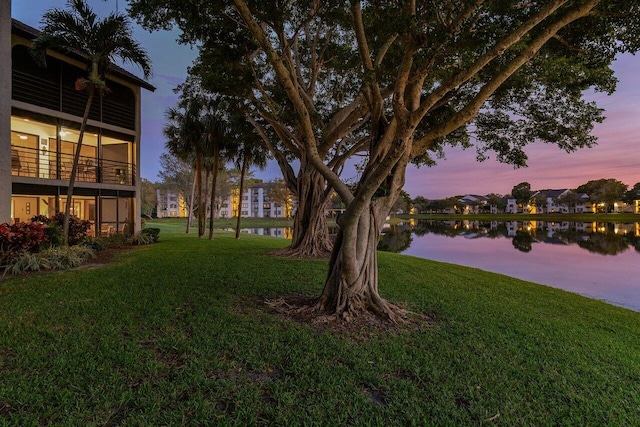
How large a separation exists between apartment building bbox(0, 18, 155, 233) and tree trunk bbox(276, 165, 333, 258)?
28.4 feet

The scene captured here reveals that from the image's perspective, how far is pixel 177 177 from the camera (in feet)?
125

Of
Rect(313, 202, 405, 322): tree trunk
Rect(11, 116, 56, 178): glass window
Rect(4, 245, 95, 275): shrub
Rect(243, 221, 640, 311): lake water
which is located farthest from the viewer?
Rect(11, 116, 56, 178): glass window

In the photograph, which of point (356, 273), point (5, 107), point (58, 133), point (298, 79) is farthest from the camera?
point (58, 133)

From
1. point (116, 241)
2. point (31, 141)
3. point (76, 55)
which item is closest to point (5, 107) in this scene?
point (76, 55)

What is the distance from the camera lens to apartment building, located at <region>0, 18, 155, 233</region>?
35.3ft

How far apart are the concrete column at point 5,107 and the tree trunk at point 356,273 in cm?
1099

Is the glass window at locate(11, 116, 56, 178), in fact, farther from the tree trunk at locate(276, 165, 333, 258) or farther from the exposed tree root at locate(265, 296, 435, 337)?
the exposed tree root at locate(265, 296, 435, 337)

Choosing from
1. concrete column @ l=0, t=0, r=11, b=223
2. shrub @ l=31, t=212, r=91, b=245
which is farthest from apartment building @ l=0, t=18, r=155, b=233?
shrub @ l=31, t=212, r=91, b=245

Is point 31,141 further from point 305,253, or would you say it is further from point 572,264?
point 572,264

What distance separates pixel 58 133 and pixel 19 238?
21.7 feet

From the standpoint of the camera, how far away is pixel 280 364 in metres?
3.48

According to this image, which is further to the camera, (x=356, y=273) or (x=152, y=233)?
(x=152, y=233)

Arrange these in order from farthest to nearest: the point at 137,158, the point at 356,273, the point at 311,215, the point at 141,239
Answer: the point at 137,158 < the point at 141,239 < the point at 311,215 < the point at 356,273

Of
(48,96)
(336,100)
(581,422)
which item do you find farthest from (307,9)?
(48,96)
